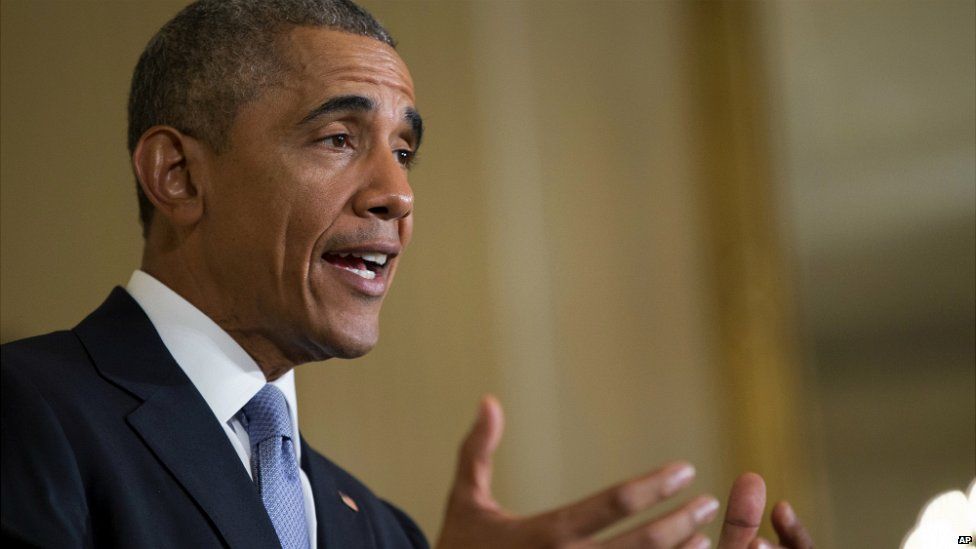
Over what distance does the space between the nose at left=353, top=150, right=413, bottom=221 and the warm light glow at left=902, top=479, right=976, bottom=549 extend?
0.98m

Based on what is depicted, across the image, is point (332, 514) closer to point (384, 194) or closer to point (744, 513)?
point (384, 194)

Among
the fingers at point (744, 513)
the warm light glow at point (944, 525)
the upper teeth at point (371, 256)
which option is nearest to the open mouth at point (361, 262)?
the upper teeth at point (371, 256)

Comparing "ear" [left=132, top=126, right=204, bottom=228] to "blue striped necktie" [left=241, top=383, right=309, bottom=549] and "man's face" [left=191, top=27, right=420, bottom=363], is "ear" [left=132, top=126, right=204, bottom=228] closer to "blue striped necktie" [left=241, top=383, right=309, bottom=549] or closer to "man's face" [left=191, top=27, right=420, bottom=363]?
"man's face" [left=191, top=27, right=420, bottom=363]

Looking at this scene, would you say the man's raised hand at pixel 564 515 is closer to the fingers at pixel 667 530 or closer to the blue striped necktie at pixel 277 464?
the fingers at pixel 667 530

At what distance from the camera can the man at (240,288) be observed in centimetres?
140

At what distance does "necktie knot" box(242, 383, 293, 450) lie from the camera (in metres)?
1.58

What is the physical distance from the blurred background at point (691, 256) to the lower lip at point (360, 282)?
1.32 m

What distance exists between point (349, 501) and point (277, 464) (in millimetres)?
299

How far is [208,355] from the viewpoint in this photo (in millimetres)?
1585

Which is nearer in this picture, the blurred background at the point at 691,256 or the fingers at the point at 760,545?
the fingers at the point at 760,545

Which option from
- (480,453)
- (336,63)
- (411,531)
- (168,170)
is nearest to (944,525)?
(411,531)

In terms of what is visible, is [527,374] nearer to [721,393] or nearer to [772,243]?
[721,393]

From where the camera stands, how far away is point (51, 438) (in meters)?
1.30

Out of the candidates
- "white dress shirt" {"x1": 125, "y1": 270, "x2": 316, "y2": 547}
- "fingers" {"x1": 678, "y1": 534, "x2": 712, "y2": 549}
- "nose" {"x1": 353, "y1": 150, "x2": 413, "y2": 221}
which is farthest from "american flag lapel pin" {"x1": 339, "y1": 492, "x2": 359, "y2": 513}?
"fingers" {"x1": 678, "y1": 534, "x2": 712, "y2": 549}
